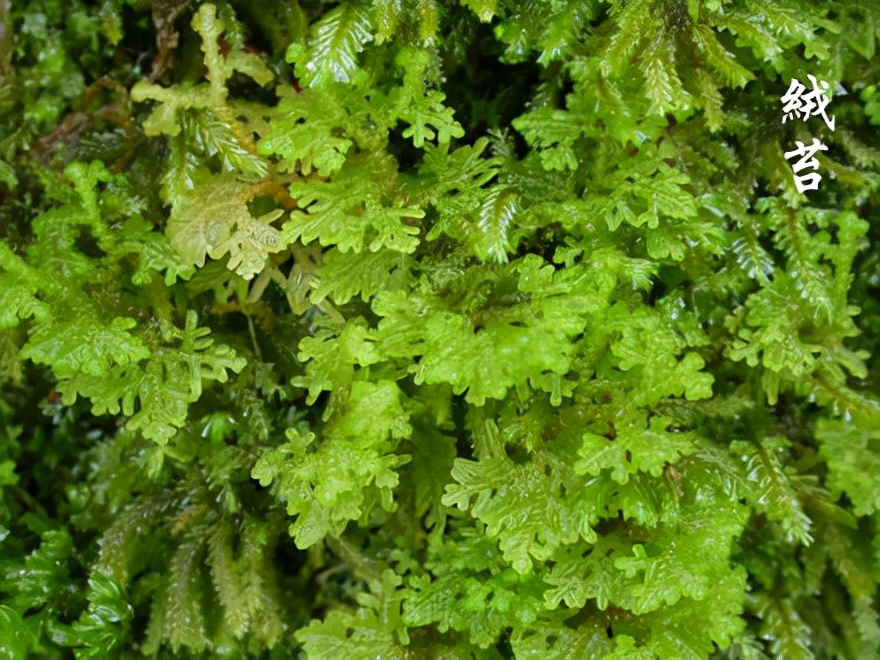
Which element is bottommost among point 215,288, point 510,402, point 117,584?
point 117,584

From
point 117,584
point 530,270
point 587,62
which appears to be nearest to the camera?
point 530,270

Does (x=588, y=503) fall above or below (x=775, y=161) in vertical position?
below

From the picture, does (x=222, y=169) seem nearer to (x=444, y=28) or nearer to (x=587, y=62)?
(x=444, y=28)

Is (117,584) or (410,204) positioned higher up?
(410,204)

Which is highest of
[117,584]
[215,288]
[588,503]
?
[215,288]

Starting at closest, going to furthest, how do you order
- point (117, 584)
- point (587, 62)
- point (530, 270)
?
point (530, 270), point (587, 62), point (117, 584)

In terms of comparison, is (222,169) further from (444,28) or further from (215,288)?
(444,28)

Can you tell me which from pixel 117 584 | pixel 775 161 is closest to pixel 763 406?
pixel 775 161

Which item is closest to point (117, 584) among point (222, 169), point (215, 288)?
point (215, 288)

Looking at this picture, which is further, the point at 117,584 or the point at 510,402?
the point at 117,584
